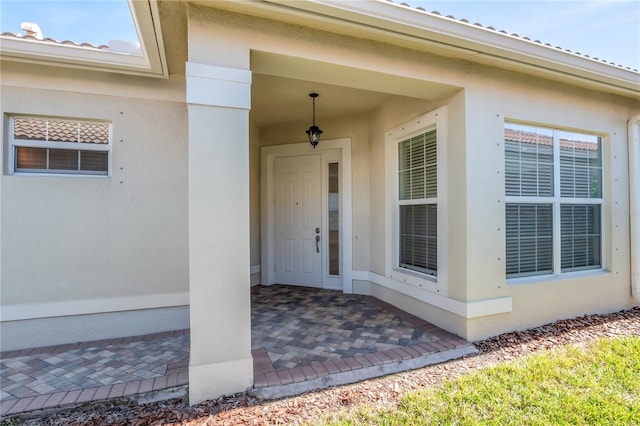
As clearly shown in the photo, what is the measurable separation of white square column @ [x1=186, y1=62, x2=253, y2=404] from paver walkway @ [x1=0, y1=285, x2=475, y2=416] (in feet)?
1.26

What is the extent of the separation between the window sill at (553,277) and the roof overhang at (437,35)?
8.11 ft

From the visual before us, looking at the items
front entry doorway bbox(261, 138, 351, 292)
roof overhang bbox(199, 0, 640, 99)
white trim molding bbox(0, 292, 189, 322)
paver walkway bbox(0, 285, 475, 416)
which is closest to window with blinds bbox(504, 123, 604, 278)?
roof overhang bbox(199, 0, 640, 99)

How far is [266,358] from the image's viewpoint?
9.77 ft

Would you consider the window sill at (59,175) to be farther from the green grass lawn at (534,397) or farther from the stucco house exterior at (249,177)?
the green grass lawn at (534,397)

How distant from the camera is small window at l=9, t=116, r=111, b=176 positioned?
3.52 m

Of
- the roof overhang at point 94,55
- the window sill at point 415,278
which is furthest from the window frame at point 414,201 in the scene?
the roof overhang at point 94,55

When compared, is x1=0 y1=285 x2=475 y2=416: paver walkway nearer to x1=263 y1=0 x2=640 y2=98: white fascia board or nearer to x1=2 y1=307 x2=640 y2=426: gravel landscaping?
x1=2 y1=307 x2=640 y2=426: gravel landscaping

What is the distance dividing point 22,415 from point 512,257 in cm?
497

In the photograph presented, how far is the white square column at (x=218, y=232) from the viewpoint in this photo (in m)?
2.36

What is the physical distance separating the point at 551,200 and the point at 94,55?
18.9ft

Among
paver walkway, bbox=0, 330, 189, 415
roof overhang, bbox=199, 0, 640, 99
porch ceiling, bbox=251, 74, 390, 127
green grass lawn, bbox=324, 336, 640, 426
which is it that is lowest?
paver walkway, bbox=0, 330, 189, 415

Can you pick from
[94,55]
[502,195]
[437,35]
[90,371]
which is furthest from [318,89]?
[90,371]

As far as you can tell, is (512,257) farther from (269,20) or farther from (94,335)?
(94,335)

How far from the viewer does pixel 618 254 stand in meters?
4.34
